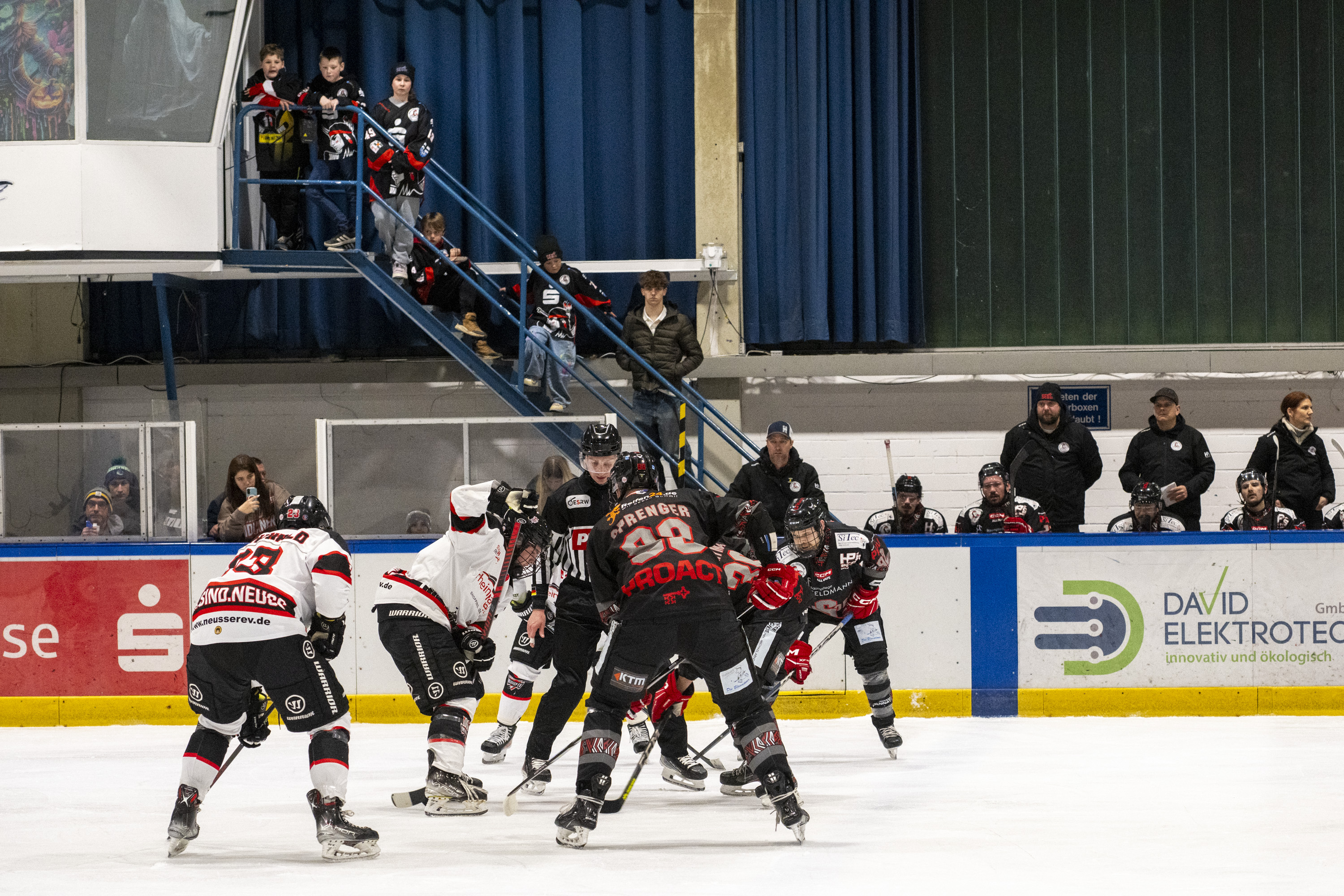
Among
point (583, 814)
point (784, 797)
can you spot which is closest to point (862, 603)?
point (784, 797)

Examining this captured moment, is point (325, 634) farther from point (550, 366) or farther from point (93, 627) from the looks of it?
point (550, 366)

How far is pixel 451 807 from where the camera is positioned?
594cm

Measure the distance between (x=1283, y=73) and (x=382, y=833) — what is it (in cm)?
974

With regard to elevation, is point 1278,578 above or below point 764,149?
below

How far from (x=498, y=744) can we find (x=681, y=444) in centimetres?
333

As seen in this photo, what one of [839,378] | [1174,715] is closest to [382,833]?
[1174,715]

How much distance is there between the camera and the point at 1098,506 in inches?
457

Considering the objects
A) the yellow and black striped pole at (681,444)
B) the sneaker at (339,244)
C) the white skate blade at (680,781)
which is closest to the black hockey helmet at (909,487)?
the yellow and black striped pole at (681,444)

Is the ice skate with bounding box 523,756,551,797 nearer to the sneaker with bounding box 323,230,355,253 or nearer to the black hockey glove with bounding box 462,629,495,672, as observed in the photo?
the black hockey glove with bounding box 462,629,495,672

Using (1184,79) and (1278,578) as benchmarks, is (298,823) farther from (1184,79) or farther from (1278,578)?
(1184,79)

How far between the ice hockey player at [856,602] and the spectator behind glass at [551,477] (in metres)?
1.59

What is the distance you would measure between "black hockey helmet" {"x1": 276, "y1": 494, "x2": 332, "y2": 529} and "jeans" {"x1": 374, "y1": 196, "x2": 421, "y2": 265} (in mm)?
5053

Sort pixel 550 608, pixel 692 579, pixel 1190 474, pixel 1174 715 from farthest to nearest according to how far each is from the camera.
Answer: pixel 1190 474 → pixel 1174 715 → pixel 550 608 → pixel 692 579

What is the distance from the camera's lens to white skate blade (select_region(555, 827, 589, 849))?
5289 mm
